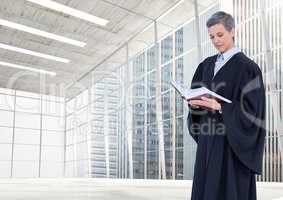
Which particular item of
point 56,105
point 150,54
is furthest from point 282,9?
point 56,105

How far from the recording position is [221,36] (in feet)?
6.72

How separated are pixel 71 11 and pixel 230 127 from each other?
1330 centimetres

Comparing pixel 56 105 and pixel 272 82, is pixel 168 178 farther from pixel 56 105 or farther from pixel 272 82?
pixel 56 105

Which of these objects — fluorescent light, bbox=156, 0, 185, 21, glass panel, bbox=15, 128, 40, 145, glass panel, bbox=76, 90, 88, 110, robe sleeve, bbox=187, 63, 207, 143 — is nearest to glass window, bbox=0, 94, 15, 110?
glass panel, bbox=15, 128, 40, 145

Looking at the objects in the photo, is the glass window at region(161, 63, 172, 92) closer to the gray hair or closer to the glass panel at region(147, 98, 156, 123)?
the glass panel at region(147, 98, 156, 123)

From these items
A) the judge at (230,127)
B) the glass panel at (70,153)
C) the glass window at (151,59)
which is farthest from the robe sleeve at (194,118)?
the glass panel at (70,153)

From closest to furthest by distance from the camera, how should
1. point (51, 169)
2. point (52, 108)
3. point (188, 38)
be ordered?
point (188, 38) < point (51, 169) < point (52, 108)

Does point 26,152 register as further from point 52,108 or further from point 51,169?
point 52,108

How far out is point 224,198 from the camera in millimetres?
1963

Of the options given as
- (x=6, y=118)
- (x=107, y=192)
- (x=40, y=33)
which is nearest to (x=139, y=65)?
(x=40, y=33)

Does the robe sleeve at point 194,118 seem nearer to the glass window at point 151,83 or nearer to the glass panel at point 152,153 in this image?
the glass panel at point 152,153

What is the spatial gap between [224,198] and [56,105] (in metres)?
27.8

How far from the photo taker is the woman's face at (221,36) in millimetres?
2031

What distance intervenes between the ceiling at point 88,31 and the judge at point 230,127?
11375mm
